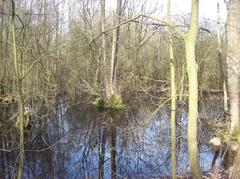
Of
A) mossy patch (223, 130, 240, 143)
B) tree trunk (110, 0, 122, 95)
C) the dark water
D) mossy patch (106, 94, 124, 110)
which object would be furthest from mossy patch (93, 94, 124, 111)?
mossy patch (223, 130, 240, 143)

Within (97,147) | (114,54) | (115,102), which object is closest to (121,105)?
(115,102)

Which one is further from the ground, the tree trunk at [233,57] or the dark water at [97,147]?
the tree trunk at [233,57]

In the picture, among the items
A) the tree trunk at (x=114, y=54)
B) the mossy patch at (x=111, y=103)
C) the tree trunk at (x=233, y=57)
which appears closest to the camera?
the tree trunk at (x=233, y=57)

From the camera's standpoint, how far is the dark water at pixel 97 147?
25.0ft

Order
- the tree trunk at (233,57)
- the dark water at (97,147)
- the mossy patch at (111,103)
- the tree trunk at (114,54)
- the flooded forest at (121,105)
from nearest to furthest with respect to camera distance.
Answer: the flooded forest at (121,105)
the dark water at (97,147)
the tree trunk at (233,57)
the mossy patch at (111,103)
the tree trunk at (114,54)

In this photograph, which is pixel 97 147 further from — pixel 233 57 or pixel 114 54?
pixel 114 54

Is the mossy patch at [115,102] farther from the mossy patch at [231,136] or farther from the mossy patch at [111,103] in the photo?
the mossy patch at [231,136]

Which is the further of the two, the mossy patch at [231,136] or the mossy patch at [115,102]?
the mossy patch at [115,102]

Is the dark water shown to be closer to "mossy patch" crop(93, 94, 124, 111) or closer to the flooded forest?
the flooded forest

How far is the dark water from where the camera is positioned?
761cm

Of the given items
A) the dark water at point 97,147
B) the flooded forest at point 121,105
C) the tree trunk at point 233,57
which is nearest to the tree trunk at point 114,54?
the flooded forest at point 121,105

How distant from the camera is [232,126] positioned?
31.9 ft

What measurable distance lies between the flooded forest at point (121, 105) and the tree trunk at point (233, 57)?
0.03 metres

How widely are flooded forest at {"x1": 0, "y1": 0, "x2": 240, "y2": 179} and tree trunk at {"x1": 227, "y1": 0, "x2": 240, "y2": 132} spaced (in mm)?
27
